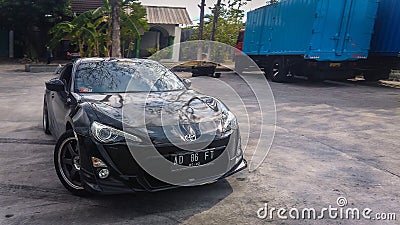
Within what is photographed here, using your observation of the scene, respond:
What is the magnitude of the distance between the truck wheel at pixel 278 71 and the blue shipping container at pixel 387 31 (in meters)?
3.47

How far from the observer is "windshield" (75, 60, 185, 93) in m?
4.63

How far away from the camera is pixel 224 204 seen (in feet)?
11.7

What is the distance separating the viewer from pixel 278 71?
53.0 ft

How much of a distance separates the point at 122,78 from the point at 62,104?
82 centimetres

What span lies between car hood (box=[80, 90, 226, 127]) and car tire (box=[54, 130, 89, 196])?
1.50 ft

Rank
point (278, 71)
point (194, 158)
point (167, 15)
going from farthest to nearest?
1. point (167, 15)
2. point (278, 71)
3. point (194, 158)

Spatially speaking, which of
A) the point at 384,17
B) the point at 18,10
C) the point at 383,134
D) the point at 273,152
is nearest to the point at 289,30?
the point at 384,17

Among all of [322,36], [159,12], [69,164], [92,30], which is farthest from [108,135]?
[159,12]

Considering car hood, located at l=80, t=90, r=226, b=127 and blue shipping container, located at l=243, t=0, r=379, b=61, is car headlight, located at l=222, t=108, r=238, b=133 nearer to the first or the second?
car hood, located at l=80, t=90, r=226, b=127

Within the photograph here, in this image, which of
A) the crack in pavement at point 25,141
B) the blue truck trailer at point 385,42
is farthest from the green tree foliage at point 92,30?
the crack in pavement at point 25,141

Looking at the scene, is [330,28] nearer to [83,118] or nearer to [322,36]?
[322,36]

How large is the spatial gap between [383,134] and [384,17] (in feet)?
31.7

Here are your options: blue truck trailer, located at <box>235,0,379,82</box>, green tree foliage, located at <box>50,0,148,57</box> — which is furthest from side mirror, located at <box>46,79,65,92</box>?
green tree foliage, located at <box>50,0,148,57</box>

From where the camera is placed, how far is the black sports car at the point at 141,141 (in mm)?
3230
